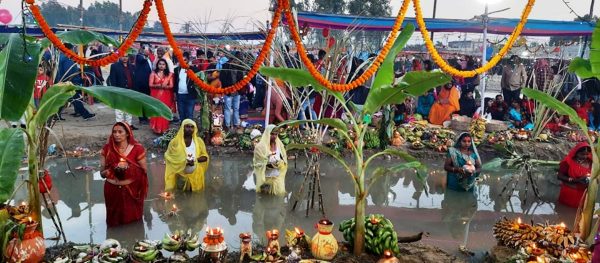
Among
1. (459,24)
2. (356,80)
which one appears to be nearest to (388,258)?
(356,80)

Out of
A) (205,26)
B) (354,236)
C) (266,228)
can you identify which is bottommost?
(266,228)

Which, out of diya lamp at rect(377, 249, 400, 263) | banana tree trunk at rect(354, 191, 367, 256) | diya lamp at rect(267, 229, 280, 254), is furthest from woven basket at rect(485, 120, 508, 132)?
diya lamp at rect(267, 229, 280, 254)

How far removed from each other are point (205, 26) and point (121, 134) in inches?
123

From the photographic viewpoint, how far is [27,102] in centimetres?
301

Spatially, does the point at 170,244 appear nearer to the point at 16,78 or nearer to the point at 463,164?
the point at 16,78

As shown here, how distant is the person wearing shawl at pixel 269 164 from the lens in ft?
20.6

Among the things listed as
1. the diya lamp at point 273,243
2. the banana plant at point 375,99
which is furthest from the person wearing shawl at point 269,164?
the diya lamp at point 273,243

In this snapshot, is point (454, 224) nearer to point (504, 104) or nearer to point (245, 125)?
point (245, 125)

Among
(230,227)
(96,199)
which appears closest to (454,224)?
(230,227)

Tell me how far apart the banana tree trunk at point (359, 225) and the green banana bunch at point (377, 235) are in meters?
0.07

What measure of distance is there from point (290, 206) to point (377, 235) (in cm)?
229

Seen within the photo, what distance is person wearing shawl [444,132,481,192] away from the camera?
6703 millimetres

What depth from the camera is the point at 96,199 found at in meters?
6.17

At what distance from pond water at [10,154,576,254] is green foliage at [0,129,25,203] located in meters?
1.66
